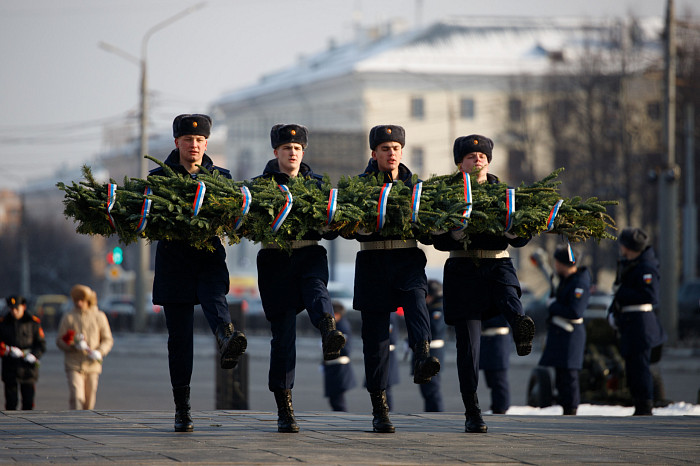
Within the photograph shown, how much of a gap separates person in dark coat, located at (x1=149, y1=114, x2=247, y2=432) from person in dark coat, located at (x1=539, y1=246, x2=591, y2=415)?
414 centimetres

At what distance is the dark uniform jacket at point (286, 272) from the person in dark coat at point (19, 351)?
5.14 meters

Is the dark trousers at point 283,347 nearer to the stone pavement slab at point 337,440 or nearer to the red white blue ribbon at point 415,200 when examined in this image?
the stone pavement slab at point 337,440

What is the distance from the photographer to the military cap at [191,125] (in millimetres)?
7977

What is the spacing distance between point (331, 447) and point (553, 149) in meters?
42.6

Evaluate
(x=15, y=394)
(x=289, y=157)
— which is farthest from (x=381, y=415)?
(x=15, y=394)

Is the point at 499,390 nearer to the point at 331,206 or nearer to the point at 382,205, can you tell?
the point at 382,205

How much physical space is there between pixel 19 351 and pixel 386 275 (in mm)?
5830

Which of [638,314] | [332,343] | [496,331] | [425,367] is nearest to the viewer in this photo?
[332,343]

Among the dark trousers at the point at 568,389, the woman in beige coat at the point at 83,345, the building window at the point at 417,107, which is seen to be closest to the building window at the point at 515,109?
the building window at the point at 417,107

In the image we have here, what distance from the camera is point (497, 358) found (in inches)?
426

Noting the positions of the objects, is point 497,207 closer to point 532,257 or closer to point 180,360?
point 180,360

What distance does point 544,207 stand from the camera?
7809mm

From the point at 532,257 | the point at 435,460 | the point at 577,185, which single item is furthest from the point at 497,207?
the point at 577,185

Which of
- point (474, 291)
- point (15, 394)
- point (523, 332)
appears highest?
point (474, 291)
